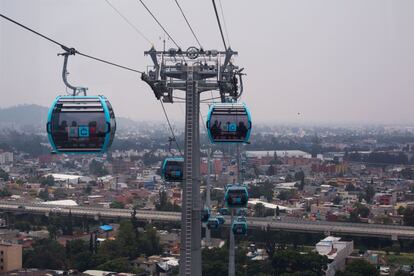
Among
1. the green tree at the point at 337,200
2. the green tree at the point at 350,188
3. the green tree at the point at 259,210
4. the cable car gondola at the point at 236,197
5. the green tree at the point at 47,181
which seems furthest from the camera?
the green tree at the point at 47,181

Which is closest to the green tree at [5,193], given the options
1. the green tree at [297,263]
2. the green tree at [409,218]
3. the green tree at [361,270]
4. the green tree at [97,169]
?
the green tree at [97,169]

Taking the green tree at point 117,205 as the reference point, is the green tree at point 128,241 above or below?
above

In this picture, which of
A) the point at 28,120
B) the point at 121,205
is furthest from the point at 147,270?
the point at 28,120

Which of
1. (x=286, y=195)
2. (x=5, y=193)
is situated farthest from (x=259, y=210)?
(x=5, y=193)

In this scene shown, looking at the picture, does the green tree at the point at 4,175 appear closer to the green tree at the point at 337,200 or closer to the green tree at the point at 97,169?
the green tree at the point at 97,169

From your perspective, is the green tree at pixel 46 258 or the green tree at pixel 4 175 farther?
the green tree at pixel 4 175

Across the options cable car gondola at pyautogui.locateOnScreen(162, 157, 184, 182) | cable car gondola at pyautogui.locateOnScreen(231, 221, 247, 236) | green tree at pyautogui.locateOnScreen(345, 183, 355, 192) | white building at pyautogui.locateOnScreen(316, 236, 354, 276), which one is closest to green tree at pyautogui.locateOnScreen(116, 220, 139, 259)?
white building at pyautogui.locateOnScreen(316, 236, 354, 276)

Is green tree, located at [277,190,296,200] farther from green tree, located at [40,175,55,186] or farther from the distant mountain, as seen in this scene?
the distant mountain

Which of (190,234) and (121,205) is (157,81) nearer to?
(190,234)

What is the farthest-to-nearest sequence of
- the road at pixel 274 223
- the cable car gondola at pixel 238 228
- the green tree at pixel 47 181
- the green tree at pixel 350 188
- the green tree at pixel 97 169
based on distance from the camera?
the green tree at pixel 97 169, the green tree at pixel 47 181, the green tree at pixel 350 188, the road at pixel 274 223, the cable car gondola at pixel 238 228
